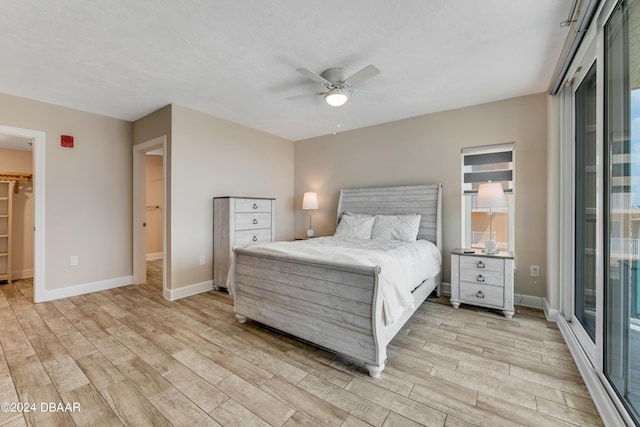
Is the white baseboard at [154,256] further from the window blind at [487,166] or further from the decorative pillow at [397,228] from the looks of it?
the window blind at [487,166]

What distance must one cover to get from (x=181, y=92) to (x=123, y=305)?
2624mm

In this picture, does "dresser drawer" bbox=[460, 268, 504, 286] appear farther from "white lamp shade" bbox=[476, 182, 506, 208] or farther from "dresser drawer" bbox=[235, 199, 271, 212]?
"dresser drawer" bbox=[235, 199, 271, 212]

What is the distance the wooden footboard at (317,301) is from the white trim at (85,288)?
2512 millimetres

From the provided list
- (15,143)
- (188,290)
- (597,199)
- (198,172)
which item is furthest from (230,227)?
(15,143)

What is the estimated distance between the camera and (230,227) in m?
3.69

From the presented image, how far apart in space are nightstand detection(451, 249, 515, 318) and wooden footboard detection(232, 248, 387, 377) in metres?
1.66

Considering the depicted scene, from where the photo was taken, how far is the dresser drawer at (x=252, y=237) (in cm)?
381

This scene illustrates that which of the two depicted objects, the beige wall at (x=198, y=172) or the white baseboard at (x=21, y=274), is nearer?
the beige wall at (x=198, y=172)

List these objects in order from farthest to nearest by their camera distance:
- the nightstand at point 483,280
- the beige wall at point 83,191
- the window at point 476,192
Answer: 1. the beige wall at point 83,191
2. the window at point 476,192
3. the nightstand at point 483,280

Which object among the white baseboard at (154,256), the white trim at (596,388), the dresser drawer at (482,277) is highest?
the dresser drawer at (482,277)

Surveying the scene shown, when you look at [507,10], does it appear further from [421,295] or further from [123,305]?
[123,305]

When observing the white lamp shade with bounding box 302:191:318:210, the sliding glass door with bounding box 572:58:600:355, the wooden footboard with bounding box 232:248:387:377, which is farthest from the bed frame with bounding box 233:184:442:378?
the white lamp shade with bounding box 302:191:318:210

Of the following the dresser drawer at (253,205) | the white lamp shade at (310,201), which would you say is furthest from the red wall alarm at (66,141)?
the white lamp shade at (310,201)

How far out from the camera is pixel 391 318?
185cm
